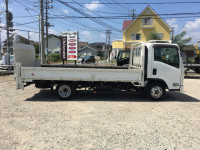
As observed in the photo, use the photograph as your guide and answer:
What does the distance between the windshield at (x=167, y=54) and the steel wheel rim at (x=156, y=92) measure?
110 cm

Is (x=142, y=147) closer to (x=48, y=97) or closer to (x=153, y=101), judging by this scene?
(x=153, y=101)

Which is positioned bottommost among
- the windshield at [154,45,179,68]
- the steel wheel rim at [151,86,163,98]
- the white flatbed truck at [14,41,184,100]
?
the steel wheel rim at [151,86,163,98]

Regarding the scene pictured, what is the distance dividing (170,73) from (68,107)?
4239mm

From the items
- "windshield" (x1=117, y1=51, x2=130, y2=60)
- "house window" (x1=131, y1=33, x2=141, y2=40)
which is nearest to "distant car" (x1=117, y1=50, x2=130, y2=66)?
"windshield" (x1=117, y1=51, x2=130, y2=60)

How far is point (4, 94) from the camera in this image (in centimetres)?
801

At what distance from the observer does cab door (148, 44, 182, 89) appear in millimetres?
6905

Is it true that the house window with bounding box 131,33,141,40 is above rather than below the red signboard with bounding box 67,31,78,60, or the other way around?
above

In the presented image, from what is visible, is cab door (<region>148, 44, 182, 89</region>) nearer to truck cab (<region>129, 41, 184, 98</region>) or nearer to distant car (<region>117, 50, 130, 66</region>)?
truck cab (<region>129, 41, 184, 98</region>)

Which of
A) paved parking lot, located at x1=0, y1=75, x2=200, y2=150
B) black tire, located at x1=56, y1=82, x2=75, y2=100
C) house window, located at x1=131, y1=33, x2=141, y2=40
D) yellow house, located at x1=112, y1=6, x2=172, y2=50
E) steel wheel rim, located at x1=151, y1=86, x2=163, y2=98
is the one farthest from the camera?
house window, located at x1=131, y1=33, x2=141, y2=40

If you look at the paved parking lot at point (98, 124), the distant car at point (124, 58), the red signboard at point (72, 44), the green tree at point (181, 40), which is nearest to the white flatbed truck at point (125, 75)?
the paved parking lot at point (98, 124)

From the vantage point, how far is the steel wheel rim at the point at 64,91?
23.2ft

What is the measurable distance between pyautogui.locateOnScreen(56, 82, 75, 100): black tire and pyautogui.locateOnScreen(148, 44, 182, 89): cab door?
3.21 meters

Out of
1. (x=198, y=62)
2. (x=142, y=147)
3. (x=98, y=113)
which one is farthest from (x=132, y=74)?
(x=198, y=62)

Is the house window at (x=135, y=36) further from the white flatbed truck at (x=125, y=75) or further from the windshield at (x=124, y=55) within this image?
the white flatbed truck at (x=125, y=75)
